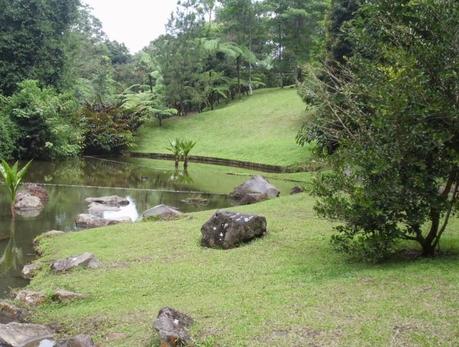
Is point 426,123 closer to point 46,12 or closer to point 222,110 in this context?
point 46,12

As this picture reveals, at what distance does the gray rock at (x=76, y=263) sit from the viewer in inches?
383

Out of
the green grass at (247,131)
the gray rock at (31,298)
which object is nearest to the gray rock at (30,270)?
the gray rock at (31,298)

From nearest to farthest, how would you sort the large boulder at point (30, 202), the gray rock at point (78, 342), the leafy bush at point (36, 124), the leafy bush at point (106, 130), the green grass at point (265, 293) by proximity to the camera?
the green grass at point (265, 293) < the gray rock at point (78, 342) < the large boulder at point (30, 202) < the leafy bush at point (36, 124) < the leafy bush at point (106, 130)

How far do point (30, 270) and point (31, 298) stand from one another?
7.43 ft

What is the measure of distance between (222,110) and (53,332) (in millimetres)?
38495

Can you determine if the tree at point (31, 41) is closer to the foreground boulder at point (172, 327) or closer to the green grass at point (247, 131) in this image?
the green grass at point (247, 131)

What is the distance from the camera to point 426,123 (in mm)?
7910

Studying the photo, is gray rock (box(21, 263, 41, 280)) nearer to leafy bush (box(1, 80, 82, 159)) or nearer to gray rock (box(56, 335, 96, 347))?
gray rock (box(56, 335, 96, 347))

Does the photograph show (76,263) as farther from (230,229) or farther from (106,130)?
(106,130)

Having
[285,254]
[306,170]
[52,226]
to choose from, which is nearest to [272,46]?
[306,170]

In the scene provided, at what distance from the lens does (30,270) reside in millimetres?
10234

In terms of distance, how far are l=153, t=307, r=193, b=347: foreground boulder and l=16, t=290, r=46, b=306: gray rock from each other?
300 cm

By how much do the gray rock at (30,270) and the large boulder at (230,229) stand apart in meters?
3.38

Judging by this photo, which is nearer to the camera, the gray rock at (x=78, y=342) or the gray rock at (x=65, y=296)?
the gray rock at (x=78, y=342)
